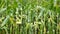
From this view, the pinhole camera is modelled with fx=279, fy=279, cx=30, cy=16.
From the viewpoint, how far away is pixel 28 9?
3.29 metres

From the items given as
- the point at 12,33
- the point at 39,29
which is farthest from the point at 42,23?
the point at 12,33

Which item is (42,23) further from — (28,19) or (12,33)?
(12,33)

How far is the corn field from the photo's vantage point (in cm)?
316

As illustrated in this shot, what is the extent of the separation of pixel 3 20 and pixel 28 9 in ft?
1.07

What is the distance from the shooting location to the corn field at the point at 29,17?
10.4 ft

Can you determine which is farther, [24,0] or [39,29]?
[24,0]

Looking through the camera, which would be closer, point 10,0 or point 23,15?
point 23,15

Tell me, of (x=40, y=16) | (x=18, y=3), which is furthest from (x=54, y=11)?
(x=18, y=3)

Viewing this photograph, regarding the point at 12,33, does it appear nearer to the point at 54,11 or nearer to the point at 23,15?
the point at 23,15

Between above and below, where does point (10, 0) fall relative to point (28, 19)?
above

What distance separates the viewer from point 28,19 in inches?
126

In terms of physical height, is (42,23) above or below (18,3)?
below

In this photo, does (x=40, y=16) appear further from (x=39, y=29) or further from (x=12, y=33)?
(x=12, y=33)

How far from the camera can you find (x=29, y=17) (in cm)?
322
